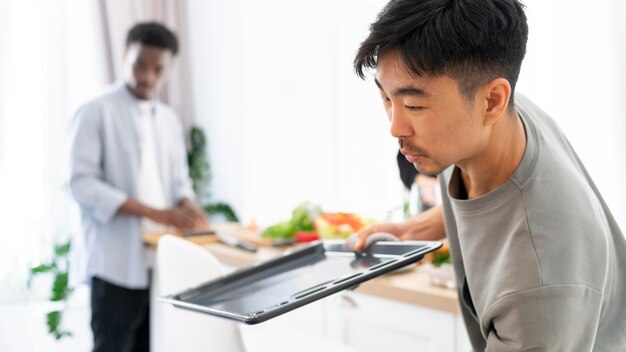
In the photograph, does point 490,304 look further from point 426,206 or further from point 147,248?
point 147,248

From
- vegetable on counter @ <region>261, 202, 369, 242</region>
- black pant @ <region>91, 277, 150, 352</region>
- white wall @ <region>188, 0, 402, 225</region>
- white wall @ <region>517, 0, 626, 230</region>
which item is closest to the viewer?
white wall @ <region>517, 0, 626, 230</region>

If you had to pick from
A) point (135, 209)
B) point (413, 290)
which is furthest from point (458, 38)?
point (135, 209)

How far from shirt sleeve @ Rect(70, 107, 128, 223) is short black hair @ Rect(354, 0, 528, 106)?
74.8 inches

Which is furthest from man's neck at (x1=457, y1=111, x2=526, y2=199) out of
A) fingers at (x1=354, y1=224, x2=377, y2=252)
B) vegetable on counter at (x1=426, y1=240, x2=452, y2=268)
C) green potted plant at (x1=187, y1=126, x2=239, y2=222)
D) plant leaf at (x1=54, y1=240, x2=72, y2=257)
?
green potted plant at (x1=187, y1=126, x2=239, y2=222)

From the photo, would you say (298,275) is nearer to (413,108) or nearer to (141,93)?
(413,108)

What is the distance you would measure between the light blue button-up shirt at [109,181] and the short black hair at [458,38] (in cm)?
192

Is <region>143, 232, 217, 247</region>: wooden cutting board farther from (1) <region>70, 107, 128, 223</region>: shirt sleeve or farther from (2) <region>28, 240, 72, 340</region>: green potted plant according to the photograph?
(2) <region>28, 240, 72, 340</region>: green potted plant

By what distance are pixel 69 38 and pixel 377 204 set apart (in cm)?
210

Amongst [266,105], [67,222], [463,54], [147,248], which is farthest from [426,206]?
[67,222]

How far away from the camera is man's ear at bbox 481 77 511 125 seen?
1.03 m

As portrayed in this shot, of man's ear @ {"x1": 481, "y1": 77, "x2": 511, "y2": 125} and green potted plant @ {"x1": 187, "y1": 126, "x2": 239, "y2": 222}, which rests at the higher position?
man's ear @ {"x1": 481, "y1": 77, "x2": 511, "y2": 125}

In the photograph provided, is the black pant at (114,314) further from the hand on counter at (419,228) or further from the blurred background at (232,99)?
the hand on counter at (419,228)

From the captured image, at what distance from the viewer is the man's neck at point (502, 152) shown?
1.09m

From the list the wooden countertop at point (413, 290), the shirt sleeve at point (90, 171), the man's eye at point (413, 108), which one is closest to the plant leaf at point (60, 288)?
the shirt sleeve at point (90, 171)
